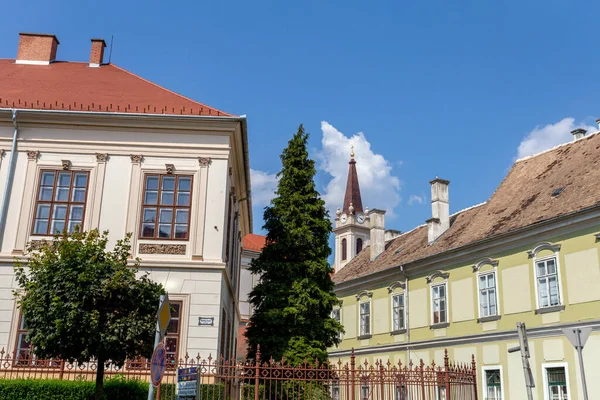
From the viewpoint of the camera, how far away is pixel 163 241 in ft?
60.4

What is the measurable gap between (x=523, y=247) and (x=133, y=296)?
17624mm

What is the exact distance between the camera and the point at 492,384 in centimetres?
2605

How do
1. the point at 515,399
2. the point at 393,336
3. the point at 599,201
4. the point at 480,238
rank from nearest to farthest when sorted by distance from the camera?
the point at 599,201 → the point at 515,399 → the point at 480,238 → the point at 393,336

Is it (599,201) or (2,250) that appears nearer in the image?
(2,250)

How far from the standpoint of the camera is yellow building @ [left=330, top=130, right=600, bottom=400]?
74.3ft

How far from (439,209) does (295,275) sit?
520 inches

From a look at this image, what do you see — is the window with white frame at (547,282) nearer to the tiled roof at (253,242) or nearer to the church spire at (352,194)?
the tiled roof at (253,242)

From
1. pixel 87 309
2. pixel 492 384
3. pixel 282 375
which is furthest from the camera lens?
pixel 492 384

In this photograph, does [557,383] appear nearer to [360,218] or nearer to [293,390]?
[293,390]

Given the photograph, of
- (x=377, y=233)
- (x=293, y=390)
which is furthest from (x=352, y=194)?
(x=293, y=390)

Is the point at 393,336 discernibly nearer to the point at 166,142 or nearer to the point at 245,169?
the point at 245,169

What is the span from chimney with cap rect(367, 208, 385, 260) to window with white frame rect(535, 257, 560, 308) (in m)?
15.5

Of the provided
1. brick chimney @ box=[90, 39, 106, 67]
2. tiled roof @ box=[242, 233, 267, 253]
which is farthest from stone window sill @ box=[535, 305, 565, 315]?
tiled roof @ box=[242, 233, 267, 253]

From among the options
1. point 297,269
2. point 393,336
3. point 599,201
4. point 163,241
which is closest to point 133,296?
point 163,241
